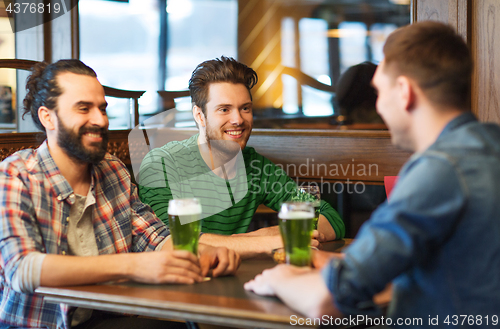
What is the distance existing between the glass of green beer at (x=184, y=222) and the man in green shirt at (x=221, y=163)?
660 mm

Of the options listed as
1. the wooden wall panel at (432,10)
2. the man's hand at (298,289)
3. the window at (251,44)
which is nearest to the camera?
the man's hand at (298,289)

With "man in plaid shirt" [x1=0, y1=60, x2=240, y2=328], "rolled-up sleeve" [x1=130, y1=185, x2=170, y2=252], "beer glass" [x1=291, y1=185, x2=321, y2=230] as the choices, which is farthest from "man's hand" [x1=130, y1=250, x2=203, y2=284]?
"beer glass" [x1=291, y1=185, x2=321, y2=230]

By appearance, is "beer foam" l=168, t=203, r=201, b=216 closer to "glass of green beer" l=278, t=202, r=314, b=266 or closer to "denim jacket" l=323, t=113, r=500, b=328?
"glass of green beer" l=278, t=202, r=314, b=266

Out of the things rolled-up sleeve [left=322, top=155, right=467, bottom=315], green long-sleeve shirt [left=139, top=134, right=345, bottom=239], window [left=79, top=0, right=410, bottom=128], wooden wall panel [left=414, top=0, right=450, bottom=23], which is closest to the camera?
rolled-up sleeve [left=322, top=155, right=467, bottom=315]

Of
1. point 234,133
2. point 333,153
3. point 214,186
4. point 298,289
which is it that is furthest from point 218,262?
point 333,153

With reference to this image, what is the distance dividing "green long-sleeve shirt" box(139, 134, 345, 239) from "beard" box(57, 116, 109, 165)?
385mm

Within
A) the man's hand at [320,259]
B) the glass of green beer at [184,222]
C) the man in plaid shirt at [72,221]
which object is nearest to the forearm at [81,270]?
the man in plaid shirt at [72,221]

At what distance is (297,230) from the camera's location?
115 cm

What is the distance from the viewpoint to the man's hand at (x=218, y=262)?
128 cm

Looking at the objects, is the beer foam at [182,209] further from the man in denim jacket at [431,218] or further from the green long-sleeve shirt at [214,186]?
the green long-sleeve shirt at [214,186]

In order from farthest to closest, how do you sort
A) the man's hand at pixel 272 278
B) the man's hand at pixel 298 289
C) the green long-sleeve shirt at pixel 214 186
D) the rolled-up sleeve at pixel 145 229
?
the green long-sleeve shirt at pixel 214 186 → the rolled-up sleeve at pixel 145 229 → the man's hand at pixel 272 278 → the man's hand at pixel 298 289

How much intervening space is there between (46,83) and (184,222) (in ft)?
2.34

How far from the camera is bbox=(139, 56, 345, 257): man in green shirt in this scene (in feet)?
6.53

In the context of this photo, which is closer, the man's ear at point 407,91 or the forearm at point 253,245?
the man's ear at point 407,91
